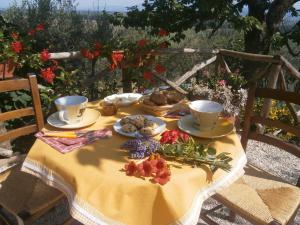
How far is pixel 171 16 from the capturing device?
554 centimetres

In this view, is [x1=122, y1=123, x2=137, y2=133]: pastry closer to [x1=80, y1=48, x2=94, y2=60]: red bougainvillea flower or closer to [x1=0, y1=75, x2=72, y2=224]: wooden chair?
[x1=0, y1=75, x2=72, y2=224]: wooden chair

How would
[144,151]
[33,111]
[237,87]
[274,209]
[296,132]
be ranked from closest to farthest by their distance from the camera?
[144,151] < [274,209] < [296,132] < [33,111] < [237,87]

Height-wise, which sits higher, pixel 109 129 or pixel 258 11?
pixel 258 11

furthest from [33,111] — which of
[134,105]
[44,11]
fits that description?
[44,11]

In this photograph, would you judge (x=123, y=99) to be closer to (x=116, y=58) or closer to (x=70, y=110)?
(x=70, y=110)

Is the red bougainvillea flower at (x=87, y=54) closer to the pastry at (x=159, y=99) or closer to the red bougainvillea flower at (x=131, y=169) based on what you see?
the pastry at (x=159, y=99)

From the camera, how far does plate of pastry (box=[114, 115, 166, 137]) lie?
160cm

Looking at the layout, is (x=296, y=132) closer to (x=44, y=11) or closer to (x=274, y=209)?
(x=274, y=209)

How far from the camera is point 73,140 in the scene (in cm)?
155

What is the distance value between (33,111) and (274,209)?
175 cm

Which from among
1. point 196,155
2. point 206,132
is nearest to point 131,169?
point 196,155

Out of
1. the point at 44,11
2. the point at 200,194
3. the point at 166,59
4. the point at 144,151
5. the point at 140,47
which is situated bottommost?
the point at 166,59

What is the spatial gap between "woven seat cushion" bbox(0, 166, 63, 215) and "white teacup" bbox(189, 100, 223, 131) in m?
0.99

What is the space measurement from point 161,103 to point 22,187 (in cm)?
108
